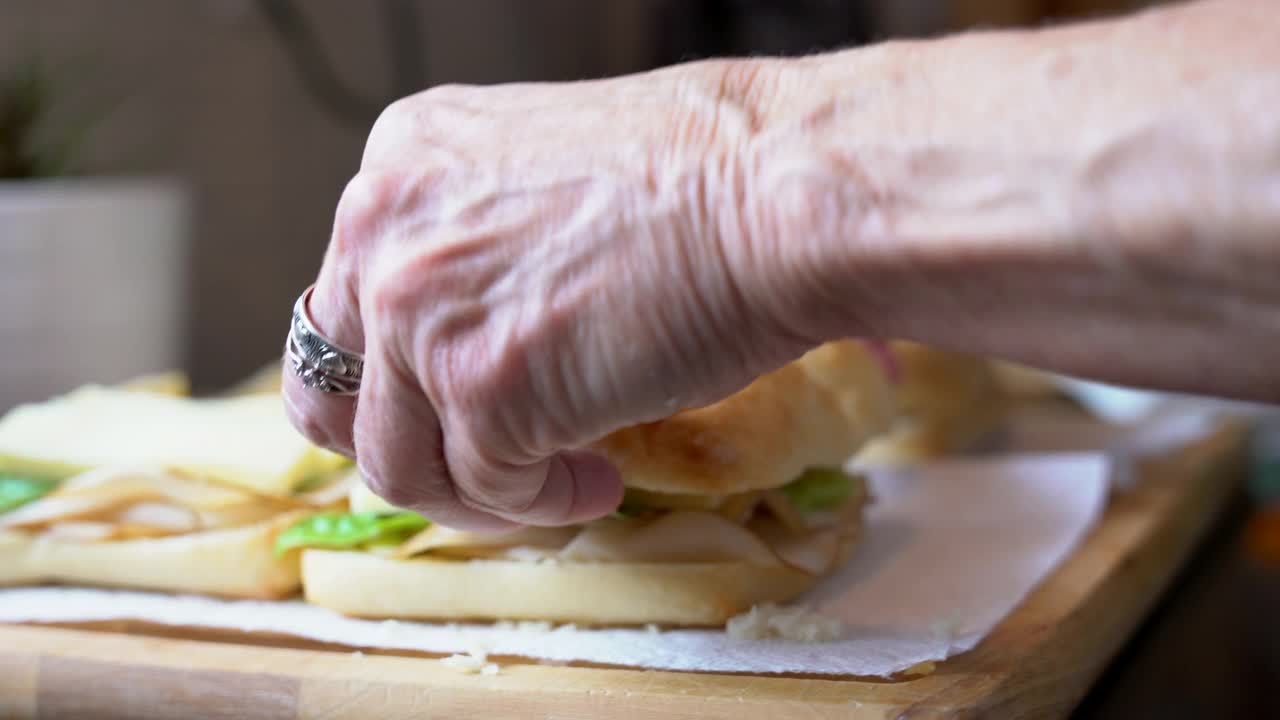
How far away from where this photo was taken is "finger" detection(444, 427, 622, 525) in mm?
708

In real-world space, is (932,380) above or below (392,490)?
below

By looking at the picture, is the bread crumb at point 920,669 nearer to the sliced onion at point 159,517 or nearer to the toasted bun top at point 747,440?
the toasted bun top at point 747,440

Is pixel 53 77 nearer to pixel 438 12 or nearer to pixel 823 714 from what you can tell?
pixel 438 12

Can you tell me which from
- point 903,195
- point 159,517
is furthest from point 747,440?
point 159,517

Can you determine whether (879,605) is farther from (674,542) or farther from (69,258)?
(69,258)

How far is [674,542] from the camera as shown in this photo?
94 centimetres

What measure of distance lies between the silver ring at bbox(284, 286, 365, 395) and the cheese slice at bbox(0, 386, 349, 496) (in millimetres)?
331

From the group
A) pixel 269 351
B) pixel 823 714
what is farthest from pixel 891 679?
pixel 269 351

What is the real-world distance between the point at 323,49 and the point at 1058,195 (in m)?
1.65

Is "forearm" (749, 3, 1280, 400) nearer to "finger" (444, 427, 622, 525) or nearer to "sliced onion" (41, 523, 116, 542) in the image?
"finger" (444, 427, 622, 525)

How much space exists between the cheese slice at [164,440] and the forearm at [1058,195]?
0.66 metres

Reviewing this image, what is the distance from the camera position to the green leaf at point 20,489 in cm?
109

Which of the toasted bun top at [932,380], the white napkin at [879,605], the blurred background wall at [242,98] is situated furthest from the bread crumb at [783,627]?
the blurred background wall at [242,98]

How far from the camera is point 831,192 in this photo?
550 mm
